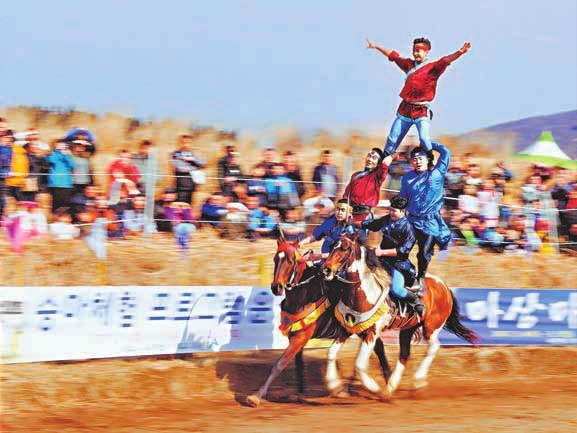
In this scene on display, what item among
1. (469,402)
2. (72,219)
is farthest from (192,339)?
(469,402)

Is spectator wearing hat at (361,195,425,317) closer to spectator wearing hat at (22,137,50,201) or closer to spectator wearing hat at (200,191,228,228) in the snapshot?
spectator wearing hat at (200,191,228,228)

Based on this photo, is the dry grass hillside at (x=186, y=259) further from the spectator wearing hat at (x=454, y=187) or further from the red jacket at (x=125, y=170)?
the spectator wearing hat at (x=454, y=187)

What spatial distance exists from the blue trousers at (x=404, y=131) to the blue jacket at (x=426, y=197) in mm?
350

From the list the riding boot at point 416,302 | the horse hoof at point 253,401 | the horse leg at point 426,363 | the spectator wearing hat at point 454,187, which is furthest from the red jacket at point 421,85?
the horse hoof at point 253,401

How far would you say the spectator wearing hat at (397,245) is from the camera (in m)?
12.4

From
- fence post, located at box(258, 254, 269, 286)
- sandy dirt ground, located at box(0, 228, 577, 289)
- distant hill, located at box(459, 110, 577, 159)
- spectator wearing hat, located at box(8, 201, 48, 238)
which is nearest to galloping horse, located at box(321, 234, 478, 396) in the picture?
fence post, located at box(258, 254, 269, 286)

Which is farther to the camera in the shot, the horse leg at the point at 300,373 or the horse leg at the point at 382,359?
the horse leg at the point at 382,359

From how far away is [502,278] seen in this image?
1717 centimetres

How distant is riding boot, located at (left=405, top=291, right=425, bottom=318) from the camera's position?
12.8m

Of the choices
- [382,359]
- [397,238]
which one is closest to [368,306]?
[397,238]

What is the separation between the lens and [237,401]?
12.5 meters

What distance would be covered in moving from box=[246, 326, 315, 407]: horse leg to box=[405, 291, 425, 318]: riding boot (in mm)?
1305

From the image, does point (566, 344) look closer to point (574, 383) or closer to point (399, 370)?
point (574, 383)

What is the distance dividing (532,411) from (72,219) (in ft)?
21.0
